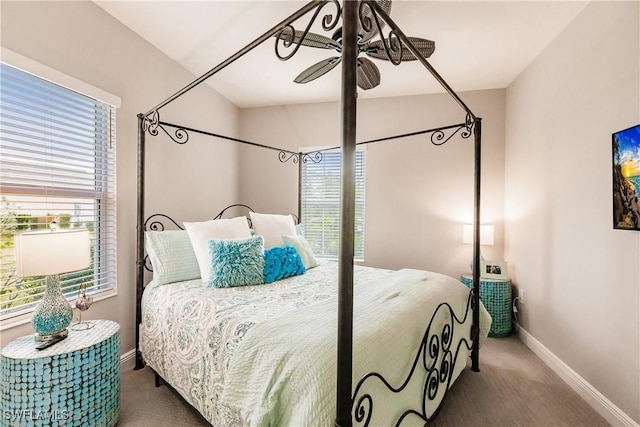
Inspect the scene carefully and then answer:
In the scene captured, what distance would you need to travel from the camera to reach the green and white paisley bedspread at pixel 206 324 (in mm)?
1491

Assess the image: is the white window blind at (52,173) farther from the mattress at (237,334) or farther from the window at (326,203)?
the window at (326,203)

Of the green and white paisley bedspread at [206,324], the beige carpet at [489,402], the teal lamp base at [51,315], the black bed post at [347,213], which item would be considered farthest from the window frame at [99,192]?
the black bed post at [347,213]

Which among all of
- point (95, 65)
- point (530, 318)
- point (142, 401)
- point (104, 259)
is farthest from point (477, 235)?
point (95, 65)

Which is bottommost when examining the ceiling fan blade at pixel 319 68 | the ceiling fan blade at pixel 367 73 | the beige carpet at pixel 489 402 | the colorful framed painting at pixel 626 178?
the beige carpet at pixel 489 402

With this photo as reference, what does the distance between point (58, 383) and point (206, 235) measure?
1.17 m

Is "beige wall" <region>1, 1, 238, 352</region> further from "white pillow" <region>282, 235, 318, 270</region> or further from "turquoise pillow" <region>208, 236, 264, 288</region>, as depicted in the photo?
"white pillow" <region>282, 235, 318, 270</region>

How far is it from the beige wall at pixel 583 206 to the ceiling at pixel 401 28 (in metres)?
0.29

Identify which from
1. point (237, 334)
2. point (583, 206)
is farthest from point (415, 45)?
point (237, 334)

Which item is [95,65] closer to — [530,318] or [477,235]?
[477,235]

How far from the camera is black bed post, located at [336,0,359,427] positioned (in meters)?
0.94

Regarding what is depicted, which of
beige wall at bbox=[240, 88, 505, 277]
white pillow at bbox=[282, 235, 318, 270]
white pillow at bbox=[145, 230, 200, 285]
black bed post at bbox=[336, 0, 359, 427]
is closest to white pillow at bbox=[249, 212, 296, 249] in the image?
white pillow at bbox=[282, 235, 318, 270]

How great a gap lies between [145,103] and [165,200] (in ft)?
2.86

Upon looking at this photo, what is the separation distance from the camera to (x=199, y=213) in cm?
335

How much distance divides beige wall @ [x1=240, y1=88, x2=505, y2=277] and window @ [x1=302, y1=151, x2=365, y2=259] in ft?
0.41
